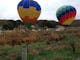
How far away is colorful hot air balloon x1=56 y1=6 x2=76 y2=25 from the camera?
32.1 metres

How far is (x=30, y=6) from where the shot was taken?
81.5ft

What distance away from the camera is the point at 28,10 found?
80.4 ft

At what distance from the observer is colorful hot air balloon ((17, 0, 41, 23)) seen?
81.3ft

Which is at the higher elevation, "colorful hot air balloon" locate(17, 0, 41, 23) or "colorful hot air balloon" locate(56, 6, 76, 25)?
"colorful hot air balloon" locate(17, 0, 41, 23)

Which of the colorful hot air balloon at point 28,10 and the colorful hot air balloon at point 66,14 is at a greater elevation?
the colorful hot air balloon at point 28,10

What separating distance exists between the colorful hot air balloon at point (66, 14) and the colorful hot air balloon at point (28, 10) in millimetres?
6594

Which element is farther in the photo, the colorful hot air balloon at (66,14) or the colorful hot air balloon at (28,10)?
the colorful hot air balloon at (66,14)

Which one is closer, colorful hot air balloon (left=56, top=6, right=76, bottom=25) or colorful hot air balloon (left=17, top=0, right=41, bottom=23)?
→ colorful hot air balloon (left=17, top=0, right=41, bottom=23)

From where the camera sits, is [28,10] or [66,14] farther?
[66,14]

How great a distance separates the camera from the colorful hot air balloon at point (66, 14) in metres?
32.1

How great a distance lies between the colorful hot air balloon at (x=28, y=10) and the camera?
24781 mm

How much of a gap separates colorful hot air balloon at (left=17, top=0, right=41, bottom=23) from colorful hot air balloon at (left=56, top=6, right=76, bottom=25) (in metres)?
6.59

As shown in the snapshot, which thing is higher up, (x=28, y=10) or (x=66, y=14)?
(x=28, y=10)

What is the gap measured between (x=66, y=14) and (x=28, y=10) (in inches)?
344
